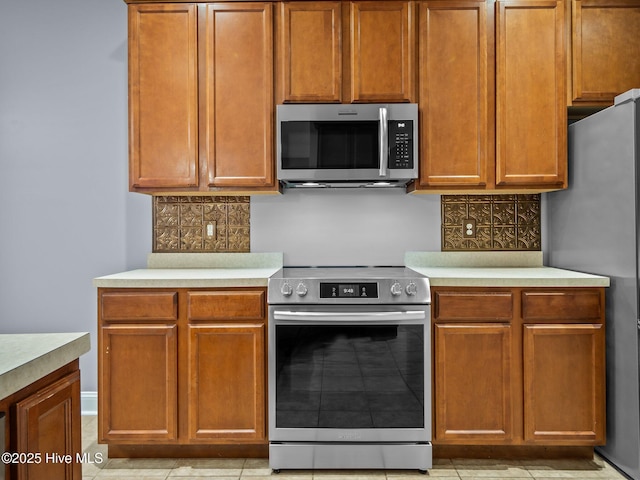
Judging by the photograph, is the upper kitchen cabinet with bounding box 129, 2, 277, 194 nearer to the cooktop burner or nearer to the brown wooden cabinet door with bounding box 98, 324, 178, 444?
the cooktop burner

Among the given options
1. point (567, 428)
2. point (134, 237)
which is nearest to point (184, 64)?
point (134, 237)

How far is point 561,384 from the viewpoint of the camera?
2143 millimetres

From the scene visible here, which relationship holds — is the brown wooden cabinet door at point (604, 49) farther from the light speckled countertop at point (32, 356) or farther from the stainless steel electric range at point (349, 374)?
the light speckled countertop at point (32, 356)

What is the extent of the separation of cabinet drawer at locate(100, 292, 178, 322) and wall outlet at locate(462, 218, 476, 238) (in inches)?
71.7

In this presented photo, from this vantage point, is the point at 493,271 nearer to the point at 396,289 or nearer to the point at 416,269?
the point at 416,269

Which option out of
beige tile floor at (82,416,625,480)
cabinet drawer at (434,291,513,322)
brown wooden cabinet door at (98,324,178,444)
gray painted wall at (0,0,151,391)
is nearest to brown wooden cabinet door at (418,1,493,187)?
cabinet drawer at (434,291,513,322)

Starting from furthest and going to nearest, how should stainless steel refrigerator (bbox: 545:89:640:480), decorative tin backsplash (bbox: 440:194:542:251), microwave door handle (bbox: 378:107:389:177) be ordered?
decorative tin backsplash (bbox: 440:194:542:251), microwave door handle (bbox: 378:107:389:177), stainless steel refrigerator (bbox: 545:89:640:480)

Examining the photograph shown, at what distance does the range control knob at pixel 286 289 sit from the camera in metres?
2.13

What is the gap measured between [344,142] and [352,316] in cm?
96

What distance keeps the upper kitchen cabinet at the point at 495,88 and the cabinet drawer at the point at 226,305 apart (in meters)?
1.20

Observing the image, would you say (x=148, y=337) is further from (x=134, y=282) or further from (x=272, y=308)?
(x=272, y=308)

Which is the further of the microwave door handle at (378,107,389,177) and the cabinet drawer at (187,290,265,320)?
the microwave door handle at (378,107,389,177)

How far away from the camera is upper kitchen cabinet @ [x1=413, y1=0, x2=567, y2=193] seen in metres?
2.39

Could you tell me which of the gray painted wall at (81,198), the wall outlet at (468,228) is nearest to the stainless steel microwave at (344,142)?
the gray painted wall at (81,198)
